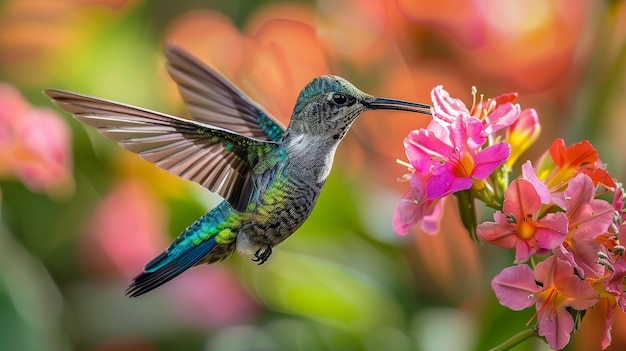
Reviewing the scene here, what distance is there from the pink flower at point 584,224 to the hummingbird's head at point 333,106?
6.8 inches

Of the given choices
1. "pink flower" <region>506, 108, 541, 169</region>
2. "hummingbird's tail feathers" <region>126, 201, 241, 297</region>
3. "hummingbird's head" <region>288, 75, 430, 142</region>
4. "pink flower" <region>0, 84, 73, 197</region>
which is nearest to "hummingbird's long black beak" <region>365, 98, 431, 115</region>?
"hummingbird's head" <region>288, 75, 430, 142</region>

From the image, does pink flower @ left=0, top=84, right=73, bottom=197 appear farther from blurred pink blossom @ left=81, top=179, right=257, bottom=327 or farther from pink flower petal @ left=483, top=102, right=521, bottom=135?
pink flower petal @ left=483, top=102, right=521, bottom=135

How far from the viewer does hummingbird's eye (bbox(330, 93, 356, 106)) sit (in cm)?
93

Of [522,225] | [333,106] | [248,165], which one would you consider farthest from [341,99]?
[522,225]

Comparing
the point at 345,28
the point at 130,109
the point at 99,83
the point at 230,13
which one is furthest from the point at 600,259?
the point at 230,13

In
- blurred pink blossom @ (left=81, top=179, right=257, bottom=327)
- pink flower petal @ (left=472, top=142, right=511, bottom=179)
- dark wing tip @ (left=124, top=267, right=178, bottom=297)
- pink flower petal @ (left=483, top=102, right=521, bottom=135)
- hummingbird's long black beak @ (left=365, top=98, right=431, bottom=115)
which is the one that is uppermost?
hummingbird's long black beak @ (left=365, top=98, right=431, bottom=115)

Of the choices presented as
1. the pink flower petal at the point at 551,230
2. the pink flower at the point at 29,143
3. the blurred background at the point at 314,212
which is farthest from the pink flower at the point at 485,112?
the pink flower at the point at 29,143

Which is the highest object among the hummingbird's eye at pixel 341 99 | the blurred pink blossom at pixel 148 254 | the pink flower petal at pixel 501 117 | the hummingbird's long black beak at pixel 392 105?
the hummingbird's eye at pixel 341 99

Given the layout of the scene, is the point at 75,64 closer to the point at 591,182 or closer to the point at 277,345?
the point at 277,345

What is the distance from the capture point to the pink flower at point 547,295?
0.79 metres

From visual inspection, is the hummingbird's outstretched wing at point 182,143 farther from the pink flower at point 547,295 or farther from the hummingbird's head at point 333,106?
the pink flower at point 547,295

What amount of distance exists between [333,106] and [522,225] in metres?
0.23

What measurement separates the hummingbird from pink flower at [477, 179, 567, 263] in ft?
0.44

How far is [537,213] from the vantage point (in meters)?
Result: 0.84
